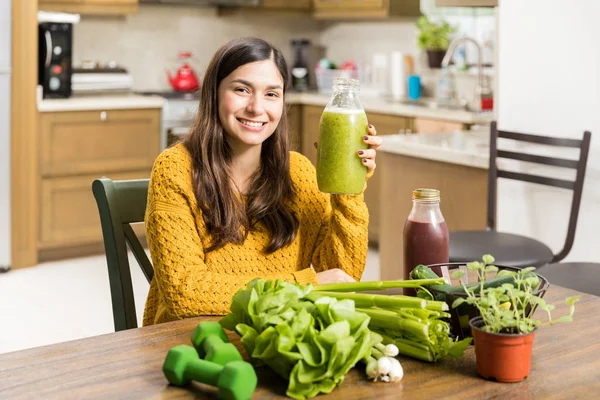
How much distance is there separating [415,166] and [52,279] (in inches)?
83.6

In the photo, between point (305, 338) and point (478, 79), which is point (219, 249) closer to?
point (305, 338)

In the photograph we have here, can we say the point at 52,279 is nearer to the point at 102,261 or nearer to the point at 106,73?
the point at 102,261

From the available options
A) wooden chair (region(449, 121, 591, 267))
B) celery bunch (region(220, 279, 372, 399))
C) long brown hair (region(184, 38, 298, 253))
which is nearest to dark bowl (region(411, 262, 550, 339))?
celery bunch (region(220, 279, 372, 399))

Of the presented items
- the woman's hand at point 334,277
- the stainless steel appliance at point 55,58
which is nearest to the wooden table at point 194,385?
the woman's hand at point 334,277

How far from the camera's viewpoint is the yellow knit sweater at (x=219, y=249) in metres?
1.63

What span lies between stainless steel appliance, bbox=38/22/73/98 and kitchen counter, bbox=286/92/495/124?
127cm

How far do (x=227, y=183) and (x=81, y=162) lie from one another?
3179 mm

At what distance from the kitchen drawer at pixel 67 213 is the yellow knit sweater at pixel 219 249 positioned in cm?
307

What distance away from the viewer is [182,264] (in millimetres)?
1658

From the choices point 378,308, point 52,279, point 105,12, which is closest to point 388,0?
point 105,12

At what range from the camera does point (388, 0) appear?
16.9 feet

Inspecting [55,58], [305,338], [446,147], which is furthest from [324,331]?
[55,58]

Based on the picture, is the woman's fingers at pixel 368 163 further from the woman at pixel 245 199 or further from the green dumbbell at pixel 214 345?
the green dumbbell at pixel 214 345

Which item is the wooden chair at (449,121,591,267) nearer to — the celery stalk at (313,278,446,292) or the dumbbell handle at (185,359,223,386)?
the celery stalk at (313,278,446,292)
